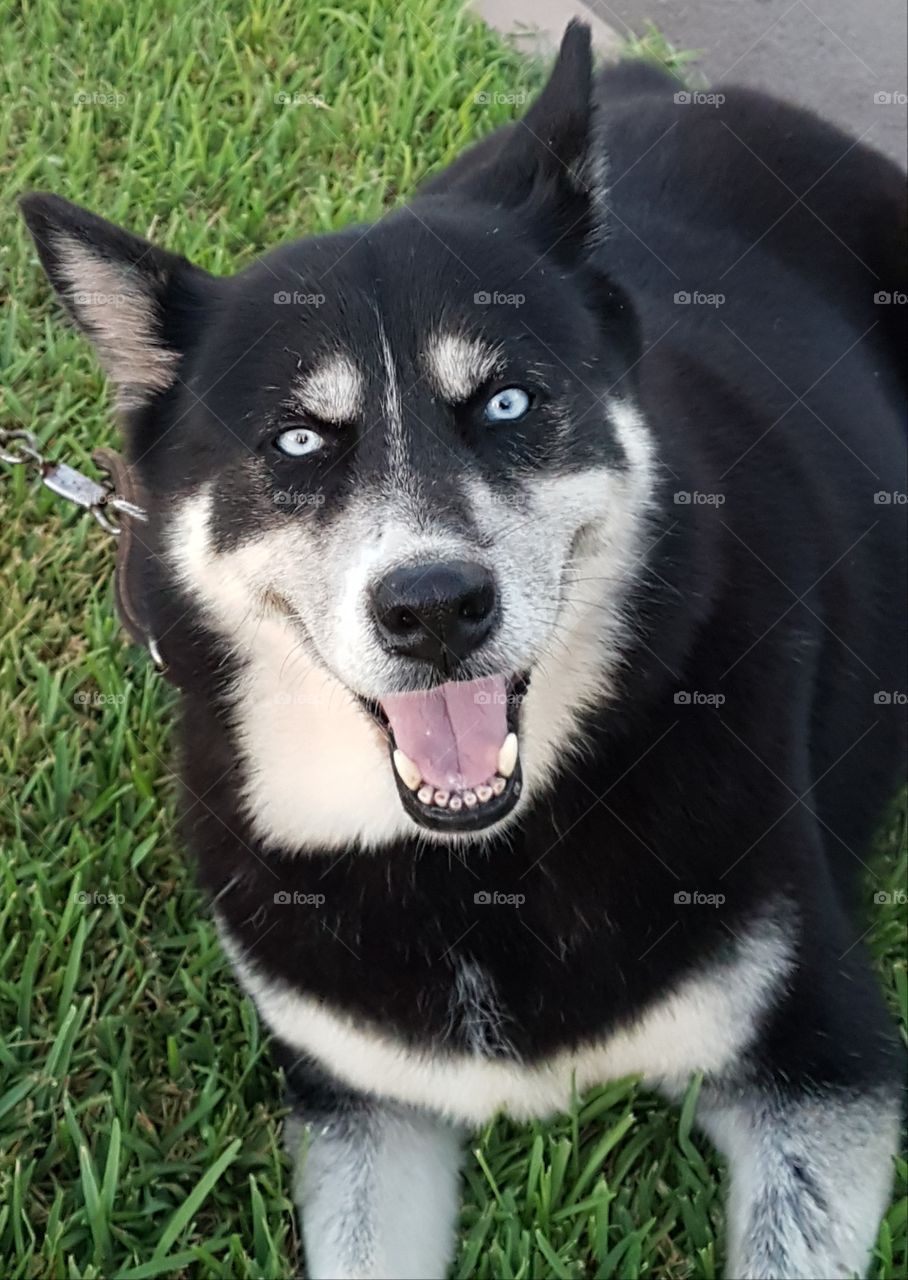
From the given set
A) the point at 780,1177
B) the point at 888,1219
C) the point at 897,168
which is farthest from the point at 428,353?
the point at 897,168

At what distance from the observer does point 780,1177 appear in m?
2.39

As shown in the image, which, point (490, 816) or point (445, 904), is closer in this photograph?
point (490, 816)

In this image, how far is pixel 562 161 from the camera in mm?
2449

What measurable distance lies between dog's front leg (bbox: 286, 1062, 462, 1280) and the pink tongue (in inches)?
29.1

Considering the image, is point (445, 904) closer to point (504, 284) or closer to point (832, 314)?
point (504, 284)

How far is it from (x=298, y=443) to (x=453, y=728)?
1.81 feet

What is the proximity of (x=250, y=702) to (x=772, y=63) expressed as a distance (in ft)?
13.2
